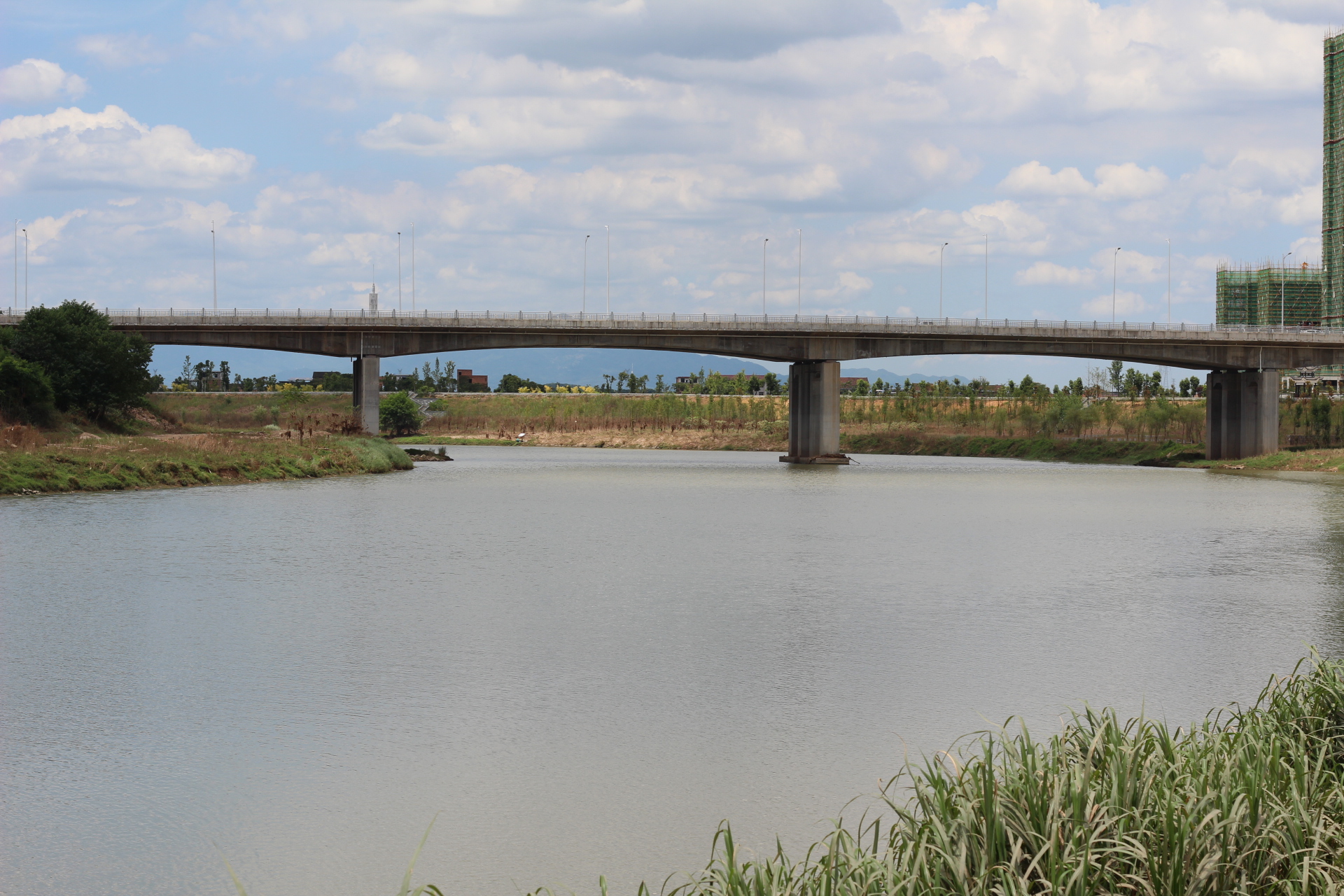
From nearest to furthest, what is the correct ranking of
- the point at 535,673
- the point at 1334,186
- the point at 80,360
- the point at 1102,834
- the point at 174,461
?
the point at 1102,834
the point at 535,673
the point at 174,461
the point at 80,360
the point at 1334,186

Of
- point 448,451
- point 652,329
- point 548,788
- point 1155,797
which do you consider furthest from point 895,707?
point 448,451

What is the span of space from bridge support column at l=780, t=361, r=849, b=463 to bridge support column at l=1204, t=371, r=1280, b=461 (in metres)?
27.0

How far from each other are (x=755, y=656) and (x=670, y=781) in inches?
218

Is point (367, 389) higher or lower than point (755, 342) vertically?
lower

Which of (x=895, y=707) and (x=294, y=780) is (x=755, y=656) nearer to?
(x=895, y=707)

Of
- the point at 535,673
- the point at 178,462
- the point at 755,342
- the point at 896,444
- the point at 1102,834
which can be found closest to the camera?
the point at 1102,834

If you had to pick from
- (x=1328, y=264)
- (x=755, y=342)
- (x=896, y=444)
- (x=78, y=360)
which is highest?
(x=1328, y=264)

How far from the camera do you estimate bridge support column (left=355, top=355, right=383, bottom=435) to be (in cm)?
8450

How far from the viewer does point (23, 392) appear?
6147 cm

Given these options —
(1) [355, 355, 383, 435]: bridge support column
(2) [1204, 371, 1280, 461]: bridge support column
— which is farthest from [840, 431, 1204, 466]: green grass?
(1) [355, 355, 383, 435]: bridge support column

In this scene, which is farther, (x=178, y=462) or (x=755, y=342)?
(x=755, y=342)

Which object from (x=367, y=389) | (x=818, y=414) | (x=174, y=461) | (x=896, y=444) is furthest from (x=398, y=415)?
(x=174, y=461)

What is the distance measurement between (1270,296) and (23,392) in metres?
152

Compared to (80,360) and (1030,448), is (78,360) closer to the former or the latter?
(80,360)
